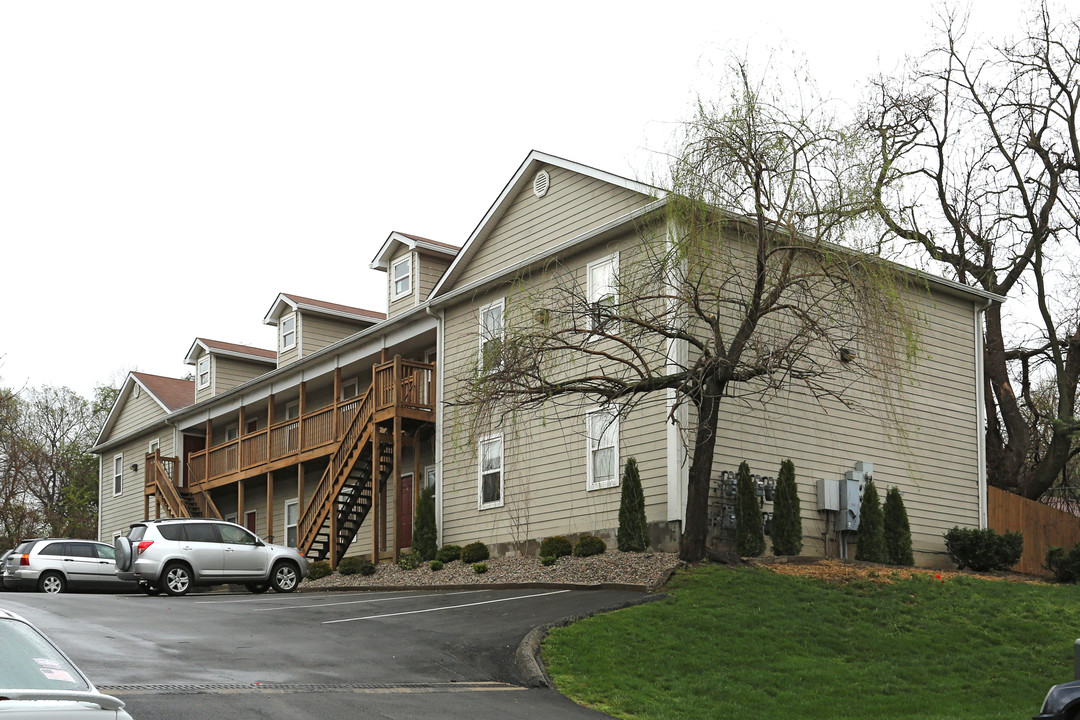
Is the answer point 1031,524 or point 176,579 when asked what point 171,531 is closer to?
point 176,579

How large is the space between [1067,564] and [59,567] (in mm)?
21959

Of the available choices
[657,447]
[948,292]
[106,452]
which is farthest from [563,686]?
[106,452]

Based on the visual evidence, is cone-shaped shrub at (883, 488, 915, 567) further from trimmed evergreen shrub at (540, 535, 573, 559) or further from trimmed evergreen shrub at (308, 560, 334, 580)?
trimmed evergreen shrub at (308, 560, 334, 580)

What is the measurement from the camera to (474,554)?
942 inches

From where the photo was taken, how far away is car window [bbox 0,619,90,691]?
6160mm

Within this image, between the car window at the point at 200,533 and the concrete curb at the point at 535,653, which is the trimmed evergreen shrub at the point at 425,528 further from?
the concrete curb at the point at 535,653

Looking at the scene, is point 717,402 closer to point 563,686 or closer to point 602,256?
point 602,256

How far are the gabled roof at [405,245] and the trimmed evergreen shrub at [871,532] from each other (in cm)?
1299

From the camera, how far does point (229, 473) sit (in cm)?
3491

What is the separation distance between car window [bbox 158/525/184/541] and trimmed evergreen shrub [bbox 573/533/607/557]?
8.04 m

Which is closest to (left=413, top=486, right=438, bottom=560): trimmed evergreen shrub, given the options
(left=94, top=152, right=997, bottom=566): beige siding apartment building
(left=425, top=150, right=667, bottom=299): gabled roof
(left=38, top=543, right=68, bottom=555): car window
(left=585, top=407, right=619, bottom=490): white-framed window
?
(left=94, top=152, right=997, bottom=566): beige siding apartment building

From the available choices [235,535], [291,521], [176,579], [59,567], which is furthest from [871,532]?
[291,521]

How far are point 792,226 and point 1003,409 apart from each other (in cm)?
1792

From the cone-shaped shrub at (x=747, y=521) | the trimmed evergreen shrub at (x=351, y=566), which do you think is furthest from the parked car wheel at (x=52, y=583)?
the cone-shaped shrub at (x=747, y=521)
